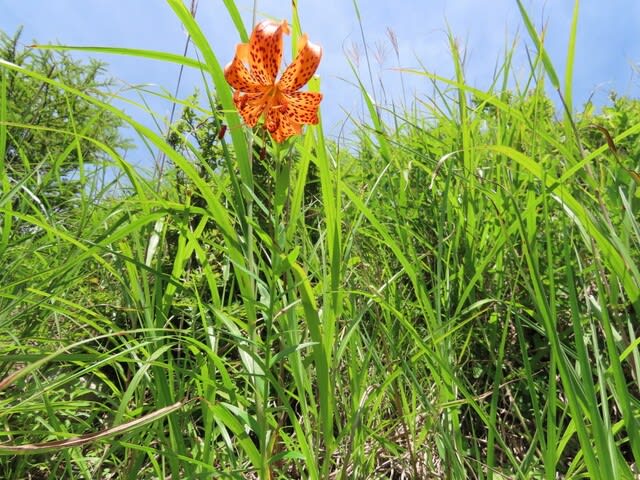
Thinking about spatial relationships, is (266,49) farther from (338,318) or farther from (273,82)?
(338,318)

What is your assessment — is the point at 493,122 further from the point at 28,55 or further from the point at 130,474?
the point at 28,55

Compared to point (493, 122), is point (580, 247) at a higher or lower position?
lower

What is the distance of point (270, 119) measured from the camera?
99cm

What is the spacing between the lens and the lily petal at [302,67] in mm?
953

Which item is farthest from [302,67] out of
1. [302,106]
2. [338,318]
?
[338,318]

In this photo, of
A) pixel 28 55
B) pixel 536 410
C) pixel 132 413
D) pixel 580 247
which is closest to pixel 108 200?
pixel 132 413

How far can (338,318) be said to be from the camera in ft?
3.73

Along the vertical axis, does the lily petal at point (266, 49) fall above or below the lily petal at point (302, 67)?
above

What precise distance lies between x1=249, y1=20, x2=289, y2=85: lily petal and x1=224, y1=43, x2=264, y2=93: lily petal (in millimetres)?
10

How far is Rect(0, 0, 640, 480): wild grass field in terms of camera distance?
944 mm

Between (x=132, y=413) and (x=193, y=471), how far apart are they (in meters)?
0.20

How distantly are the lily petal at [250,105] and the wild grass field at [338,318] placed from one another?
0.02m

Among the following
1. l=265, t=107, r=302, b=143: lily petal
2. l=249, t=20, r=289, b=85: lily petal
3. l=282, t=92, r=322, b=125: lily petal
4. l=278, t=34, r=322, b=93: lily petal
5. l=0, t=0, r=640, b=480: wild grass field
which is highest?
l=249, t=20, r=289, b=85: lily petal

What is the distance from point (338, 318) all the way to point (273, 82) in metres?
0.47
